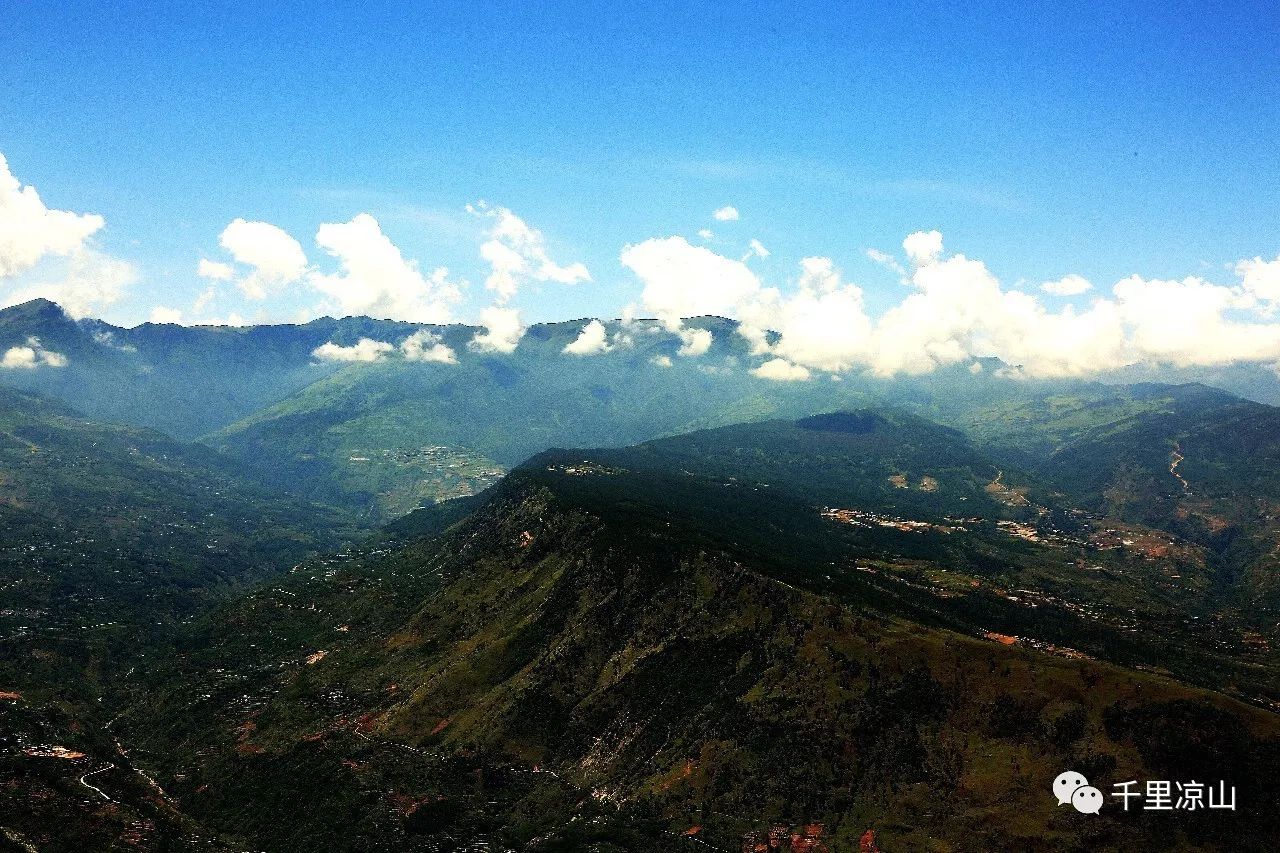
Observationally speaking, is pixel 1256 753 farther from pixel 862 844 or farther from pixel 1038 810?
pixel 862 844

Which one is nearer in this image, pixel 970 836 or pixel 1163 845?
pixel 1163 845

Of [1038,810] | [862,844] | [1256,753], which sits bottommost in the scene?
[862,844]

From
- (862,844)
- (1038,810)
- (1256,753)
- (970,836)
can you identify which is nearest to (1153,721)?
(1256,753)

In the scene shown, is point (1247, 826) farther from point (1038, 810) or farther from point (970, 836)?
point (970, 836)

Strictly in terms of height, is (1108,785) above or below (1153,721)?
below

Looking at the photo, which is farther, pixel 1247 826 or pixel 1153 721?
pixel 1153 721

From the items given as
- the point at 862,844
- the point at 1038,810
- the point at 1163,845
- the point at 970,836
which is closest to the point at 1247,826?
the point at 1163,845

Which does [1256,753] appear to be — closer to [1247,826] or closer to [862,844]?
[1247,826]

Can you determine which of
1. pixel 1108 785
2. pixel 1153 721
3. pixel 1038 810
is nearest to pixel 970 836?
pixel 1038 810

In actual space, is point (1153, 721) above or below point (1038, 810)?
above
